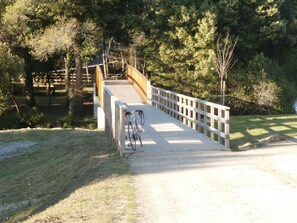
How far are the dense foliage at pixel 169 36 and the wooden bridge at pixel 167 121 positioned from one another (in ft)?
13.8

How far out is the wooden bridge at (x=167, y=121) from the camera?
1099 cm

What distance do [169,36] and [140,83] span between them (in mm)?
5339

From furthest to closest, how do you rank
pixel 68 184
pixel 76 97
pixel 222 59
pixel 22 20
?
pixel 76 97 < pixel 222 59 < pixel 22 20 < pixel 68 184

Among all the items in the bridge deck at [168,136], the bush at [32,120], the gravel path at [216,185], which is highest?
the bridge deck at [168,136]

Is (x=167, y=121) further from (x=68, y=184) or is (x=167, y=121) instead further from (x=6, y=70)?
(x=6, y=70)

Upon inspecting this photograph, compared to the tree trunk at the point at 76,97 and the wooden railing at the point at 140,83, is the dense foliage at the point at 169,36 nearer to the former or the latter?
the tree trunk at the point at 76,97

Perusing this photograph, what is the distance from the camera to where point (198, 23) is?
28.0m

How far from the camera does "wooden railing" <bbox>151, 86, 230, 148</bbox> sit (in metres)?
12.7

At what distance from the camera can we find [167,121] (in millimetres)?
15633

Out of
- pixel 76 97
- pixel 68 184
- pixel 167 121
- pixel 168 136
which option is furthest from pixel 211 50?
pixel 68 184

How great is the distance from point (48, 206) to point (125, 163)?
218 cm

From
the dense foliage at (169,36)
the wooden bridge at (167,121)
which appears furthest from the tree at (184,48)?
the wooden bridge at (167,121)

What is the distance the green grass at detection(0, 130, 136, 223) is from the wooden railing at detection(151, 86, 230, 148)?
2.86m

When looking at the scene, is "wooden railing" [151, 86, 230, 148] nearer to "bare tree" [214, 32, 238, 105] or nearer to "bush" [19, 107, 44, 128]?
"bare tree" [214, 32, 238, 105]
